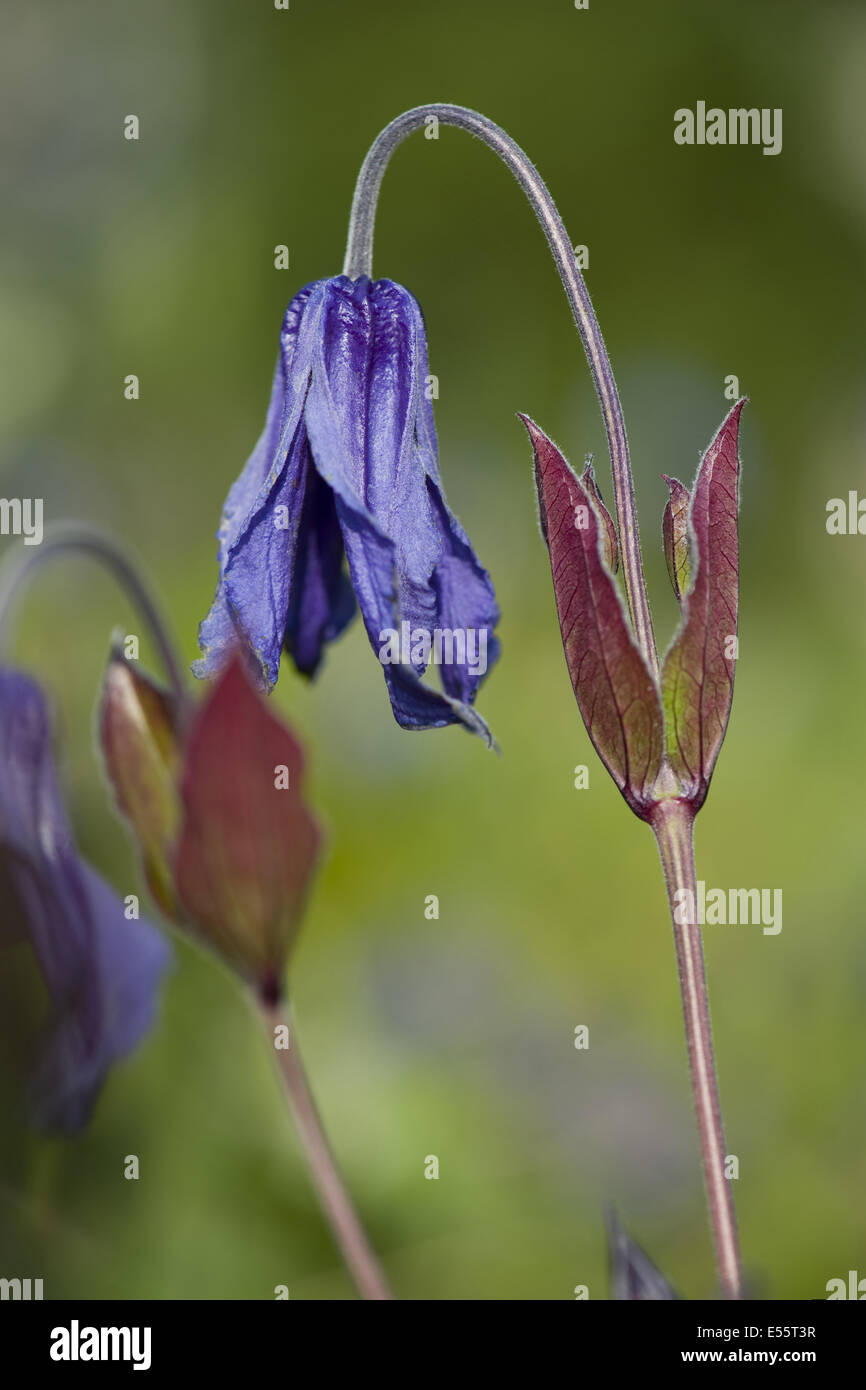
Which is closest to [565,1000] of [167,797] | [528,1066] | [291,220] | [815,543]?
[528,1066]

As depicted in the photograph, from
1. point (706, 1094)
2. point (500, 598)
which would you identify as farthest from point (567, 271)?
point (500, 598)

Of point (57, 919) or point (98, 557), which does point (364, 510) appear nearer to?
point (98, 557)

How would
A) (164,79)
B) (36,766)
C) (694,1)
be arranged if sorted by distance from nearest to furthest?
(36,766) → (694,1) → (164,79)

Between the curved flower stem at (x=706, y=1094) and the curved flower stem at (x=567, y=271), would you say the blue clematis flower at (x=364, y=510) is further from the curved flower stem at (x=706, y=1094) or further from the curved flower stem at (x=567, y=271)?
the curved flower stem at (x=706, y=1094)

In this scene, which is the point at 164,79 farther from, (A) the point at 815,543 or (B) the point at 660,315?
(A) the point at 815,543

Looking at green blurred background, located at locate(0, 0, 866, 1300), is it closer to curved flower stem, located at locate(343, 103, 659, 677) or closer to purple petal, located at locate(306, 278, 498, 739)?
purple petal, located at locate(306, 278, 498, 739)

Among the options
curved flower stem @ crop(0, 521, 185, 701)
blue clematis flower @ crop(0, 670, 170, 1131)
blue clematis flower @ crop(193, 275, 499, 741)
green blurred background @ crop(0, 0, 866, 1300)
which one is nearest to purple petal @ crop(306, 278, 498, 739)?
blue clematis flower @ crop(193, 275, 499, 741)

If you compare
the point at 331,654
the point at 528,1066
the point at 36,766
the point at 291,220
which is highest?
the point at 291,220
